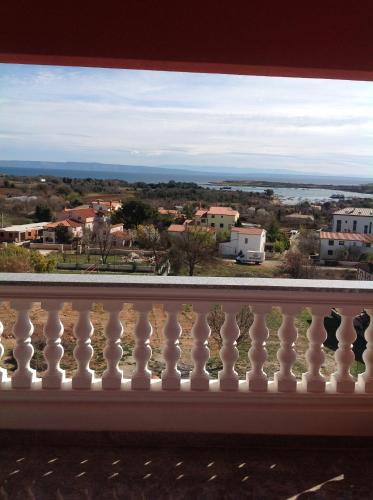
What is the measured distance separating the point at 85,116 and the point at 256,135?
3.43 feet

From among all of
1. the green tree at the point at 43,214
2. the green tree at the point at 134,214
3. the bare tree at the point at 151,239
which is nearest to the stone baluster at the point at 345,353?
the bare tree at the point at 151,239

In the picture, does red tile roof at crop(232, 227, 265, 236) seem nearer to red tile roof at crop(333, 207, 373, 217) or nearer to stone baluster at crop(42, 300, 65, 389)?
red tile roof at crop(333, 207, 373, 217)

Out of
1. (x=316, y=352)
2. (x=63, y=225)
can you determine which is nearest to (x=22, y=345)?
(x=63, y=225)

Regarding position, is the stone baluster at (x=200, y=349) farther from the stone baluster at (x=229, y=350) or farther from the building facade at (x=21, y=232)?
the building facade at (x=21, y=232)

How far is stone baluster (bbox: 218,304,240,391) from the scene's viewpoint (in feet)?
7.38

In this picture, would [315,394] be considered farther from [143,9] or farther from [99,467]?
[143,9]

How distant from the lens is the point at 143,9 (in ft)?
6.81

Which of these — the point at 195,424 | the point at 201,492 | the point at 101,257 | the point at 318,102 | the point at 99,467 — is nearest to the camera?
the point at 201,492

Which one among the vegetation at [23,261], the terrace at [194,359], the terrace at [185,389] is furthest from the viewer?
the vegetation at [23,261]

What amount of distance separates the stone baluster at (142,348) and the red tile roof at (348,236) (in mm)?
1093

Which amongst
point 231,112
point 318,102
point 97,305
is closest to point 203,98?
point 231,112

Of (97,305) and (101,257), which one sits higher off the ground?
(101,257)

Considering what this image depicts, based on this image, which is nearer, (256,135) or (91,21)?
(91,21)

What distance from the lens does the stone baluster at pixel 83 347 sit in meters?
2.22
